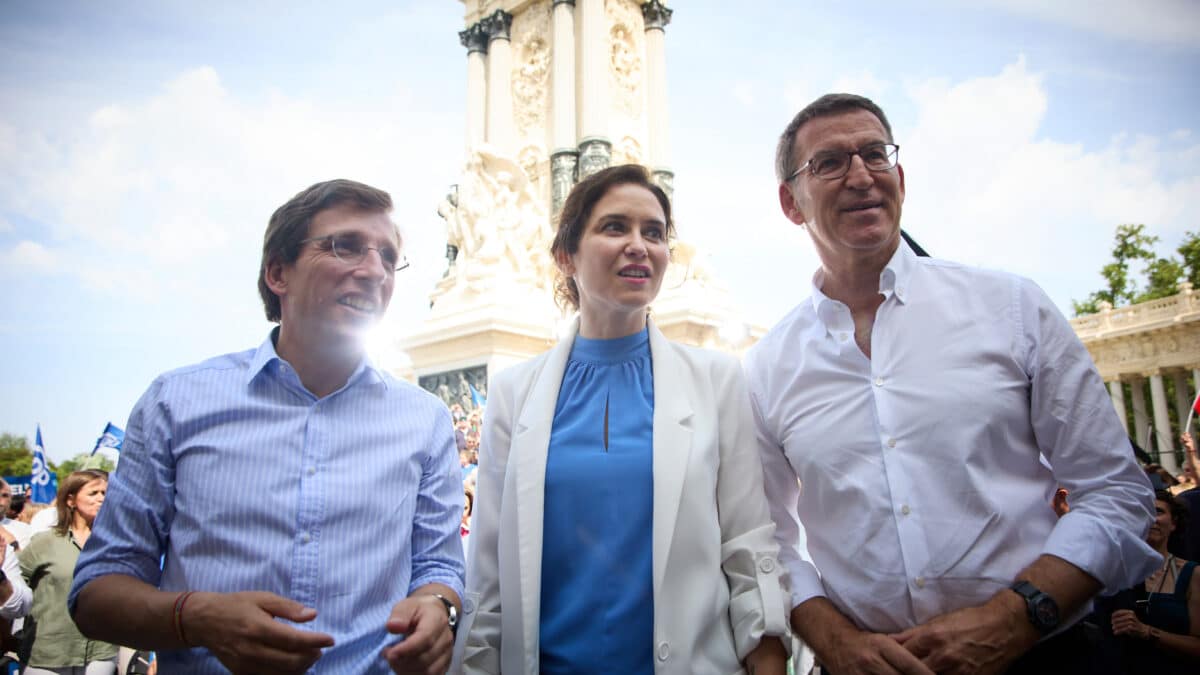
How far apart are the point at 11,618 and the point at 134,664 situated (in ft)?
2.87

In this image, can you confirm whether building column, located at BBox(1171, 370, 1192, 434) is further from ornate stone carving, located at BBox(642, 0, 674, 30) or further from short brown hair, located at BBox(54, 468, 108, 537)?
short brown hair, located at BBox(54, 468, 108, 537)

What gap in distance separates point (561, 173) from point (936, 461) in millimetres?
14034

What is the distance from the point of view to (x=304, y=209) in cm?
210

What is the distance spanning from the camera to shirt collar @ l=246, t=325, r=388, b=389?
1990 mm

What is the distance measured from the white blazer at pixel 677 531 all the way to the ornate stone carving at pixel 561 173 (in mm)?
13345

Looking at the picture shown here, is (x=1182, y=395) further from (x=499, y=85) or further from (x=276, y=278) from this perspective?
(x=276, y=278)

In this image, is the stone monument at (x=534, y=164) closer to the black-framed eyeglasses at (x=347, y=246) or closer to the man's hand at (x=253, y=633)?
the black-framed eyeglasses at (x=347, y=246)

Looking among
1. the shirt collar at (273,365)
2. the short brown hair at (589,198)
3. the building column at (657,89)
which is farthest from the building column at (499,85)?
the shirt collar at (273,365)

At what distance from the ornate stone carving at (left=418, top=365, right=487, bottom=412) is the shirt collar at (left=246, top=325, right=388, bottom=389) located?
25.6 feet

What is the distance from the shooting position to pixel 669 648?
181 cm

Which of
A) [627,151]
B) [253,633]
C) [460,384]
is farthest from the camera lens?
[627,151]

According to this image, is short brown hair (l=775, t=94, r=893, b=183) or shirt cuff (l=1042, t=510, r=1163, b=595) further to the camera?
short brown hair (l=775, t=94, r=893, b=183)

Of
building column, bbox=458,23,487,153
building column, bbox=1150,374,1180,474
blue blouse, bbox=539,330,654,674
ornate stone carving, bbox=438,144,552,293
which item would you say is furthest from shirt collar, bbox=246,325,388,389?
building column, bbox=1150,374,1180,474

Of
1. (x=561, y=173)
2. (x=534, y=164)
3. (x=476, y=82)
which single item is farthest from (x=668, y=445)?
(x=476, y=82)
